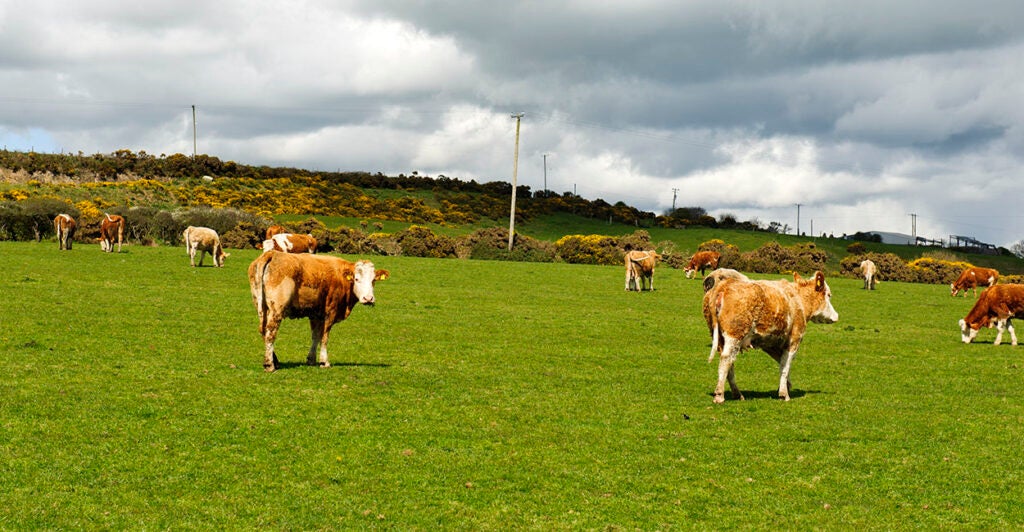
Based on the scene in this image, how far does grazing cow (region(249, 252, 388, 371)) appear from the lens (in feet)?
52.9

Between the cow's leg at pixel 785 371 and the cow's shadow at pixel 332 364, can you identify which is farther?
the cow's shadow at pixel 332 364

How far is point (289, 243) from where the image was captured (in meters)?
38.5

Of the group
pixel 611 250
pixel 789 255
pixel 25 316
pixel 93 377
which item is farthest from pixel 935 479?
pixel 789 255

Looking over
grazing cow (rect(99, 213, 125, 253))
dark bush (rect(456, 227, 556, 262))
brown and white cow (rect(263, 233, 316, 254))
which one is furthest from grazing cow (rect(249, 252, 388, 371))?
dark bush (rect(456, 227, 556, 262))

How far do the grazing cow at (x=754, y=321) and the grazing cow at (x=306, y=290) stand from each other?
725cm

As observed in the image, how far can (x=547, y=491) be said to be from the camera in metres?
10.0

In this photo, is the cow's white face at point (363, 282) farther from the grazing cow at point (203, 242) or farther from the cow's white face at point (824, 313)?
the grazing cow at point (203, 242)

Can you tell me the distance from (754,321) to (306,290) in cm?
894

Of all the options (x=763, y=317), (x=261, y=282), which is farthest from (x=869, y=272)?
(x=261, y=282)

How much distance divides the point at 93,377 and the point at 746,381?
14.0 m

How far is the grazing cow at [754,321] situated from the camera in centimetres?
1443

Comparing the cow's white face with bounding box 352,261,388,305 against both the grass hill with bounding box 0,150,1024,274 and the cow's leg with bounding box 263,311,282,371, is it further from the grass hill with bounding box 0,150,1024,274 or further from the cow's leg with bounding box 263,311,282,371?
the grass hill with bounding box 0,150,1024,274

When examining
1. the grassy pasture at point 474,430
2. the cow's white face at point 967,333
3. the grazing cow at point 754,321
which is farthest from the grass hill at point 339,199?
the grazing cow at point 754,321

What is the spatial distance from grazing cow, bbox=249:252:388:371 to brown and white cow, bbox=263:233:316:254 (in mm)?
20882
